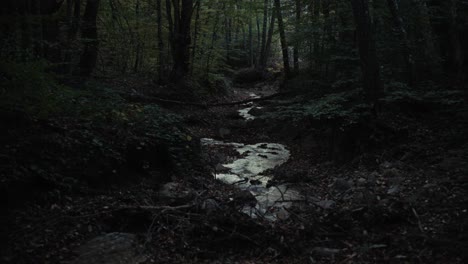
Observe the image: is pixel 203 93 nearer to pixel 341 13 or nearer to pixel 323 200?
pixel 341 13

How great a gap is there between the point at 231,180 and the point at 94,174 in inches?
135

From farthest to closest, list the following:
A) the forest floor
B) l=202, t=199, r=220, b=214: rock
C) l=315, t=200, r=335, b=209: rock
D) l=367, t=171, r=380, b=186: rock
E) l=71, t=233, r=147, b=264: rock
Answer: l=367, t=171, r=380, b=186: rock < l=315, t=200, r=335, b=209: rock < l=202, t=199, r=220, b=214: rock < the forest floor < l=71, t=233, r=147, b=264: rock

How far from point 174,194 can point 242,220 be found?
1.71 m

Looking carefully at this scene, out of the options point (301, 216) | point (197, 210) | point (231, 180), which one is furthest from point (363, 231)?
point (231, 180)

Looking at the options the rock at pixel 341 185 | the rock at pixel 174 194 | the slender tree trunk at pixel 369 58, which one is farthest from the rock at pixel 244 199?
the slender tree trunk at pixel 369 58

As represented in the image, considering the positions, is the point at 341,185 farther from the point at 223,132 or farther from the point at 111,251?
the point at 223,132

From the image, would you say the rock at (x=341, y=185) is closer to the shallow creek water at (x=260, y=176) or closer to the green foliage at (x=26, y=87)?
the shallow creek water at (x=260, y=176)

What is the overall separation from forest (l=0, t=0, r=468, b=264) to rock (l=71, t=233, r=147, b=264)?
0.02m

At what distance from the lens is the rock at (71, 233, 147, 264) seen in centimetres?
437

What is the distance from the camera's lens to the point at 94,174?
6.20 metres

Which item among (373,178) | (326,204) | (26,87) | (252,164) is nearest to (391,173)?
(373,178)

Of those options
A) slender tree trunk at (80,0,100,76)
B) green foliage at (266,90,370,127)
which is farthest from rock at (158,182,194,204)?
slender tree trunk at (80,0,100,76)

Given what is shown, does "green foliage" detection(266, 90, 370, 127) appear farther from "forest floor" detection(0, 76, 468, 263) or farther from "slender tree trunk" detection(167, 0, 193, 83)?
"slender tree trunk" detection(167, 0, 193, 83)

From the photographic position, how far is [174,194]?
21.6 ft
